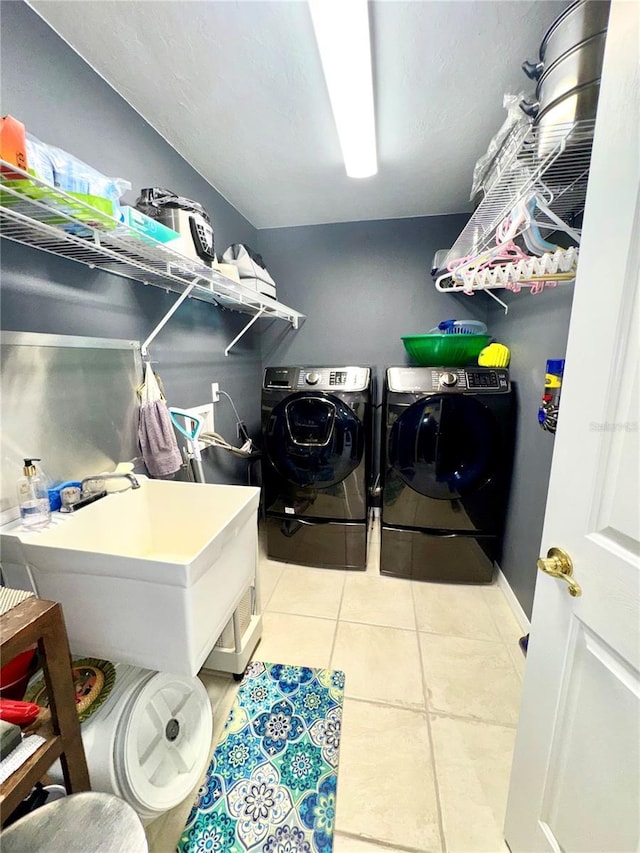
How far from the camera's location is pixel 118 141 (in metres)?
1.33

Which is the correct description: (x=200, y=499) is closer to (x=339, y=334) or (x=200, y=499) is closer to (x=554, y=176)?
(x=554, y=176)

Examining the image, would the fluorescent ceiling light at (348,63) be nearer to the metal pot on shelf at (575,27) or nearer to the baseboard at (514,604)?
the metal pot on shelf at (575,27)

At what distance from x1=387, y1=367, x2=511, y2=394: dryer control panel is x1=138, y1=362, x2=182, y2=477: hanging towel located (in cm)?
124

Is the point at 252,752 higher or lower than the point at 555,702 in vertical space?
lower

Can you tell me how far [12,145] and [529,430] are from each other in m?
2.18

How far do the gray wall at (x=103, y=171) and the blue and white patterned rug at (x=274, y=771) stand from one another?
1.23 m

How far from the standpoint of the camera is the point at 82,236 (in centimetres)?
98

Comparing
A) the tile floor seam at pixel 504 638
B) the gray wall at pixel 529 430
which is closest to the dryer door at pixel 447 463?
the gray wall at pixel 529 430

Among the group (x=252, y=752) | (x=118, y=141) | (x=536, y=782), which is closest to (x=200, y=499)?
(x=252, y=752)

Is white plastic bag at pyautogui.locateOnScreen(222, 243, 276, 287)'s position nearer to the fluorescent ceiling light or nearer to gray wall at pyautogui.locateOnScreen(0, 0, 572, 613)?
gray wall at pyautogui.locateOnScreen(0, 0, 572, 613)

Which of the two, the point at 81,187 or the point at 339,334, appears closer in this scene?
the point at 81,187

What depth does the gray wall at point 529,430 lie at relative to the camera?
155cm

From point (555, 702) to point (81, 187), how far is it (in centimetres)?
175

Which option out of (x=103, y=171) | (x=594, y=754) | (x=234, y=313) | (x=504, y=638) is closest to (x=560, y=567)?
(x=594, y=754)
